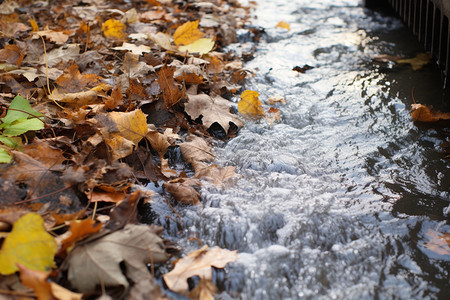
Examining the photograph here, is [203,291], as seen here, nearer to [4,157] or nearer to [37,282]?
[37,282]

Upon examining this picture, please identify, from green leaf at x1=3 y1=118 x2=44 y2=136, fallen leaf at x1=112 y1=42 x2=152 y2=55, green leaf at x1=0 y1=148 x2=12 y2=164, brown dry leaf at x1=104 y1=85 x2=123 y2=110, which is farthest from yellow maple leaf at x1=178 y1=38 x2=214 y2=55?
green leaf at x1=0 y1=148 x2=12 y2=164

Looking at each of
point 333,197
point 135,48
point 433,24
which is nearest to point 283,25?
point 433,24

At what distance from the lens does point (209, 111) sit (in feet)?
8.93

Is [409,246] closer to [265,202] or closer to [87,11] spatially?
[265,202]

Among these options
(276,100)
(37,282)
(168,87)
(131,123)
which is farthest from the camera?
(276,100)

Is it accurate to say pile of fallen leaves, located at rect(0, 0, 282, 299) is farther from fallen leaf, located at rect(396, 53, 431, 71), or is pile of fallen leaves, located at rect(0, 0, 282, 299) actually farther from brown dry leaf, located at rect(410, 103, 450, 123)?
fallen leaf, located at rect(396, 53, 431, 71)

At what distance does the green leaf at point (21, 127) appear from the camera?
1990mm

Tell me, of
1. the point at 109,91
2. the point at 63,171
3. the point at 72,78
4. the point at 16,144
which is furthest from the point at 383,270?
the point at 72,78

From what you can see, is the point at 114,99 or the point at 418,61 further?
A: the point at 418,61

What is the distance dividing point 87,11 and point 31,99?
2.63 m

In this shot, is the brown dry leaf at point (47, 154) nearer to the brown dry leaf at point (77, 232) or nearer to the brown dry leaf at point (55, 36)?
the brown dry leaf at point (77, 232)

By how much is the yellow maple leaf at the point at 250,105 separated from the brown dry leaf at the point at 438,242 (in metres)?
1.48

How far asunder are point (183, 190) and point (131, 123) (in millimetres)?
502

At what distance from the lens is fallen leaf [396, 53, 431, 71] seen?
3.78m
